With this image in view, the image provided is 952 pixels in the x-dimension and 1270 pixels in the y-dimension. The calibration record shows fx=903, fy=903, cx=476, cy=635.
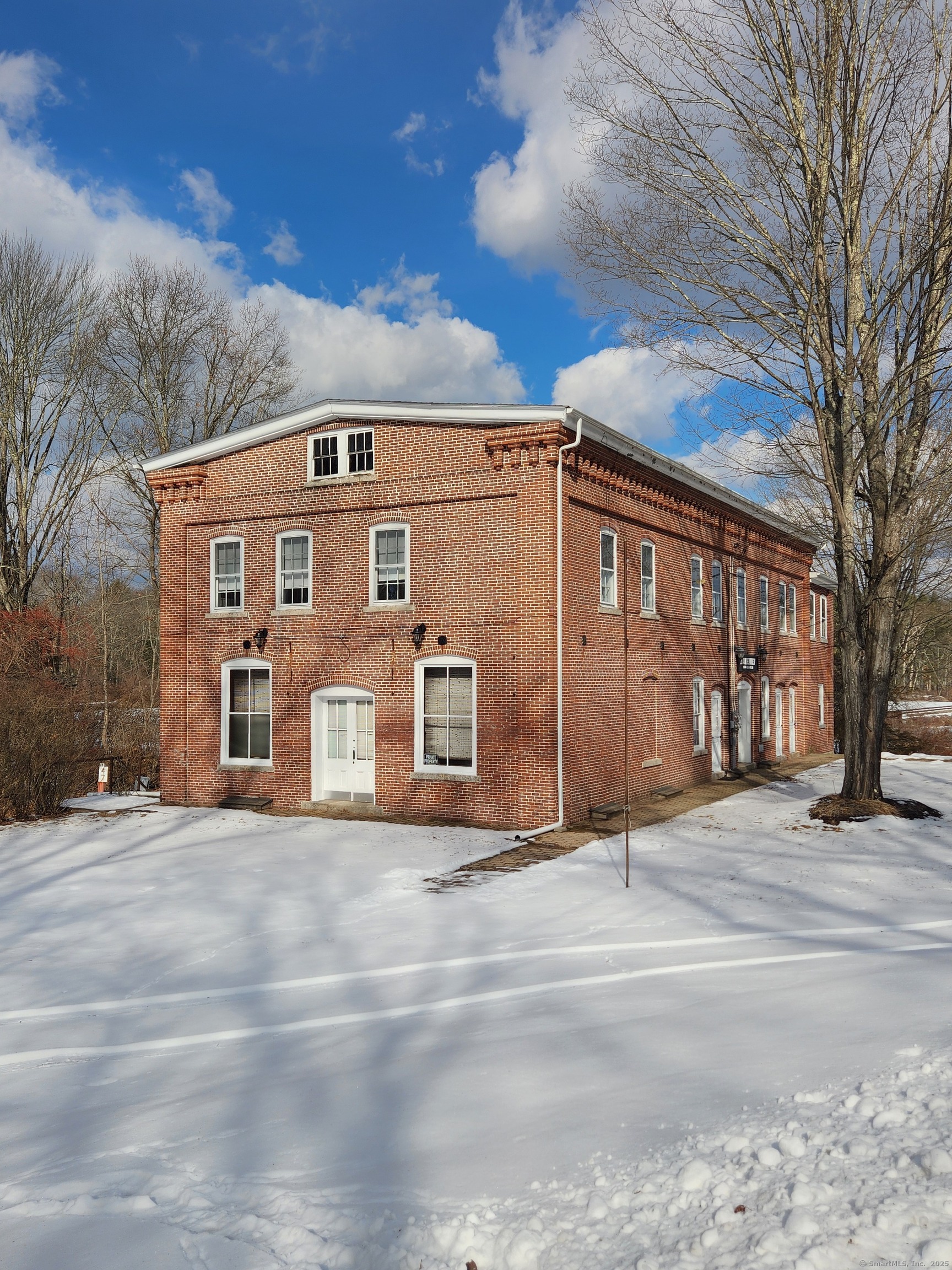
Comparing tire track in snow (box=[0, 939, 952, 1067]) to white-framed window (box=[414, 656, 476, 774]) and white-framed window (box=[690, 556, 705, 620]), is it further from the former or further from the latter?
white-framed window (box=[690, 556, 705, 620])

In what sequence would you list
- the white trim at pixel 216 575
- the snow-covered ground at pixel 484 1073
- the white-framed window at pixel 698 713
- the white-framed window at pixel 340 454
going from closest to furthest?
the snow-covered ground at pixel 484 1073
the white-framed window at pixel 340 454
the white trim at pixel 216 575
the white-framed window at pixel 698 713

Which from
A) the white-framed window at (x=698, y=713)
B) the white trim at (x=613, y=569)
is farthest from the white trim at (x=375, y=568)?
the white-framed window at (x=698, y=713)

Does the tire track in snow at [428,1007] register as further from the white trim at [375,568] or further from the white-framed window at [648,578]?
the white-framed window at [648,578]

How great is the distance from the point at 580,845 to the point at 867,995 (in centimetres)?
801

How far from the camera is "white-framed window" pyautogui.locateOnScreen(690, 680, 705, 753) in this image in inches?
865

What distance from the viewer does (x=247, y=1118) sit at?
17.0ft

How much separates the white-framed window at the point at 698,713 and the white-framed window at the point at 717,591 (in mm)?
2027

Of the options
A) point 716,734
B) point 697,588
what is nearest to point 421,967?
point 697,588

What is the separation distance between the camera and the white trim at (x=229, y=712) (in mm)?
18578

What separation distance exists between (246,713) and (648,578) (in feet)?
29.8

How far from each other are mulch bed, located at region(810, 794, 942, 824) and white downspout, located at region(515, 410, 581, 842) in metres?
4.50

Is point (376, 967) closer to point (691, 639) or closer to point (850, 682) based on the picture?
point (850, 682)

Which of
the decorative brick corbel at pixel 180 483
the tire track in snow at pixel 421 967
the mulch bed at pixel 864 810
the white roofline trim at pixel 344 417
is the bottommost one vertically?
the tire track in snow at pixel 421 967

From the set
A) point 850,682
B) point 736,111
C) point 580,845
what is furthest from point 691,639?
point 736,111
